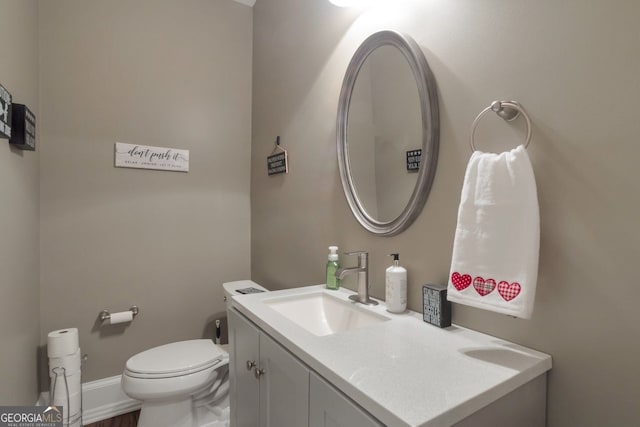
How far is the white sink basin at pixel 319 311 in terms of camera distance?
48.6 inches

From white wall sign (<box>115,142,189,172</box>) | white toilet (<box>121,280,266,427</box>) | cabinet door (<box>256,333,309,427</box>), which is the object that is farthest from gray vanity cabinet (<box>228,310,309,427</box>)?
white wall sign (<box>115,142,189,172</box>)

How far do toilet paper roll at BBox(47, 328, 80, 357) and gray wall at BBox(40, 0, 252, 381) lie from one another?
0.20m

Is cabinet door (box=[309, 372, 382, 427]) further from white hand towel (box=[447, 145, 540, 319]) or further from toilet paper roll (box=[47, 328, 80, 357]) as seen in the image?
toilet paper roll (box=[47, 328, 80, 357])

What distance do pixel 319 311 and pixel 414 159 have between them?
760mm

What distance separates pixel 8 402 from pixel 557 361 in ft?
Answer: 6.46

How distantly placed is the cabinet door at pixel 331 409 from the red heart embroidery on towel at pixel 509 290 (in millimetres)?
434

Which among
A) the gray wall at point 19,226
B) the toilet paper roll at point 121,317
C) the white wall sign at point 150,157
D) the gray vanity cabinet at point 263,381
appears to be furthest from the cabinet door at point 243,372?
the white wall sign at point 150,157

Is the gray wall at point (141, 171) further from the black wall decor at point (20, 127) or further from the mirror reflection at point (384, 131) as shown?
the mirror reflection at point (384, 131)

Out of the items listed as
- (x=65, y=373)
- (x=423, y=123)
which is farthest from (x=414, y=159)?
(x=65, y=373)

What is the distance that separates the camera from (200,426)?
175 cm

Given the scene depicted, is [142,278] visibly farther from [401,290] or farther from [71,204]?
[401,290]

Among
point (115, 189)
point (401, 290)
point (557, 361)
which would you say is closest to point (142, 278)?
point (115, 189)

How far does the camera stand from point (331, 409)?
0.71 meters

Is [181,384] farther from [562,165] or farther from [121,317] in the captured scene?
[562,165]
